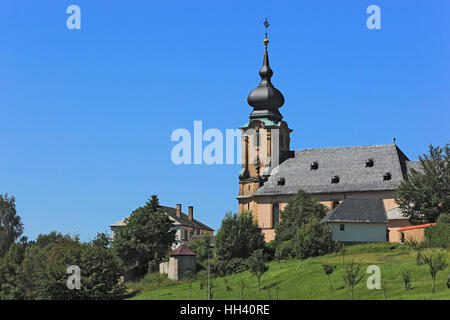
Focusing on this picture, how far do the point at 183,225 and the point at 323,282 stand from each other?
62.9 m

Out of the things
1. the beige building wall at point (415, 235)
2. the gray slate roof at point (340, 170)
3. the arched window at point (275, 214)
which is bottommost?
the beige building wall at point (415, 235)

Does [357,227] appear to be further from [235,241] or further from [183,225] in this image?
[183,225]

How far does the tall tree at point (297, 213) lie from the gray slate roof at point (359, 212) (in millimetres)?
3223

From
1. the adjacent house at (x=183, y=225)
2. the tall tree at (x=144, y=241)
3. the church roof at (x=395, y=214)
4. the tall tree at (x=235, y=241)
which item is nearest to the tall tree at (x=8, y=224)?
the adjacent house at (x=183, y=225)

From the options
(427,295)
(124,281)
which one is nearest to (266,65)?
(124,281)

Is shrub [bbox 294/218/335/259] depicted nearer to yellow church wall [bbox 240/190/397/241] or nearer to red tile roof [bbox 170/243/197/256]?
red tile roof [bbox 170/243/197/256]

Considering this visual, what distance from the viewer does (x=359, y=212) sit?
266ft

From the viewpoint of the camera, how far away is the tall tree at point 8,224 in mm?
109625

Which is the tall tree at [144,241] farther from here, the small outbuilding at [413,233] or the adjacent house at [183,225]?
the adjacent house at [183,225]

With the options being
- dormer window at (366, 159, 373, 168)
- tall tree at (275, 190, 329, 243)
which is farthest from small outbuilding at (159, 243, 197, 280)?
dormer window at (366, 159, 373, 168)

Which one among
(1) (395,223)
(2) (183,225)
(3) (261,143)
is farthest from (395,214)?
(2) (183,225)

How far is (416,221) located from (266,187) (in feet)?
75.3

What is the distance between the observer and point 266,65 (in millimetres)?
→ 105188
